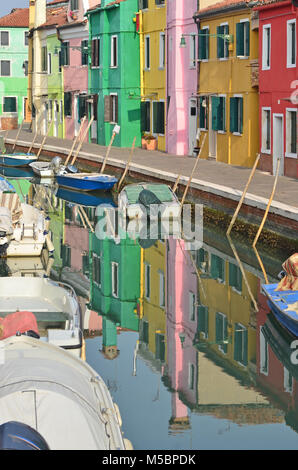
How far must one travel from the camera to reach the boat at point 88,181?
3772cm

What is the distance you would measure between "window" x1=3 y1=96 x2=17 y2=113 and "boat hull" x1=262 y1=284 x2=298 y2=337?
178 feet

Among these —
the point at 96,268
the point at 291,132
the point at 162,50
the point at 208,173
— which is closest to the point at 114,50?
the point at 162,50

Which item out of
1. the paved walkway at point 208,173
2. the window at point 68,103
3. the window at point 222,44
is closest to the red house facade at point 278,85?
the paved walkway at point 208,173

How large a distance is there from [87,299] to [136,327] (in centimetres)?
262

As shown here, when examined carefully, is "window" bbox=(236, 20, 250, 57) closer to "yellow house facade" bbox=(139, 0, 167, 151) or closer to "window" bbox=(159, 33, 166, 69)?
"yellow house facade" bbox=(139, 0, 167, 151)

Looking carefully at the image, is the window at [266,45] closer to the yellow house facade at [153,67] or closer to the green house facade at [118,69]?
the yellow house facade at [153,67]

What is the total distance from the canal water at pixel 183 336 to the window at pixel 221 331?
0.06 feet

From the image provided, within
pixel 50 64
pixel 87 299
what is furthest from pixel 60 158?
pixel 87 299

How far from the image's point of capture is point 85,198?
3806 cm

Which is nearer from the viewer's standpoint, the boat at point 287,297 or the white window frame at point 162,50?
the boat at point 287,297

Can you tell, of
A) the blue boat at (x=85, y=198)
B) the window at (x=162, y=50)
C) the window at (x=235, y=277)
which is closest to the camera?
the window at (x=235, y=277)

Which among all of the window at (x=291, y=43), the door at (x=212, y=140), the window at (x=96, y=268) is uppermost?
the window at (x=291, y=43)

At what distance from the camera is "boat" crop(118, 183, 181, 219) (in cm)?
3011

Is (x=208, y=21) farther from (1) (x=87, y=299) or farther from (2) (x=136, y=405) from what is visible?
(2) (x=136, y=405)
